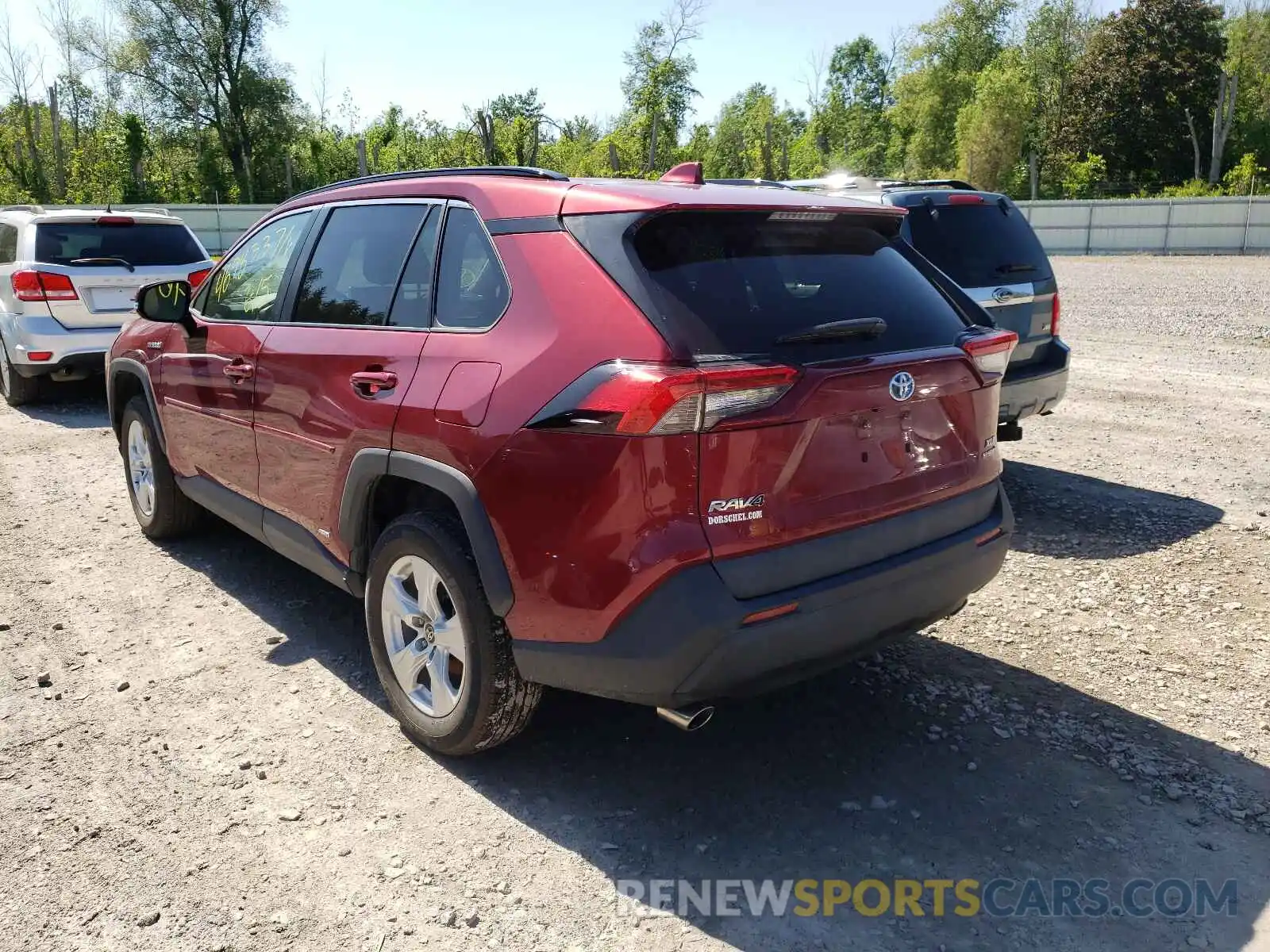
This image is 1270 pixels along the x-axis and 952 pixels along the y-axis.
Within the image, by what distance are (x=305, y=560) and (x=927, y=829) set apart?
8.24 ft

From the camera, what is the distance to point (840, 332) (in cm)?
286

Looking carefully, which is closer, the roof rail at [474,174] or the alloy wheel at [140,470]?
the roof rail at [474,174]

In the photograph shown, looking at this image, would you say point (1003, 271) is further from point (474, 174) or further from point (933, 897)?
point (933, 897)

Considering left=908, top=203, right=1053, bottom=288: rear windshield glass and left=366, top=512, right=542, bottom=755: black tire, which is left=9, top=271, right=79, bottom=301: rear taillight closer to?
left=366, top=512, right=542, bottom=755: black tire

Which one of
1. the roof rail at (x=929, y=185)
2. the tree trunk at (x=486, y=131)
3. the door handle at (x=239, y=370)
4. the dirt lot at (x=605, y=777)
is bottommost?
the dirt lot at (x=605, y=777)

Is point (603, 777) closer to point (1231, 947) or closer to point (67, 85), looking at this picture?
point (1231, 947)

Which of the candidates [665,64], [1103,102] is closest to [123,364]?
[665,64]

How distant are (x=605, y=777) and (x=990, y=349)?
76.4 inches

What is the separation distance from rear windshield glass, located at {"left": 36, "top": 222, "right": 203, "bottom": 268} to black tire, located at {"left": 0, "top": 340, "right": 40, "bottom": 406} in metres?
1.21

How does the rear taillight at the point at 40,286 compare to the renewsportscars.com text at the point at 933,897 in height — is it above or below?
above

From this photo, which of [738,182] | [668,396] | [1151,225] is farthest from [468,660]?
[1151,225]

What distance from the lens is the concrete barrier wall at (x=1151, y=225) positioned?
28.7m

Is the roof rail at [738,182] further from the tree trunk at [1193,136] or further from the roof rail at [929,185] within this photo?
the tree trunk at [1193,136]

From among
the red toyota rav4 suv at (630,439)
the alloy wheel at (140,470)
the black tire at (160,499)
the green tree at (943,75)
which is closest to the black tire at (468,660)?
the red toyota rav4 suv at (630,439)
